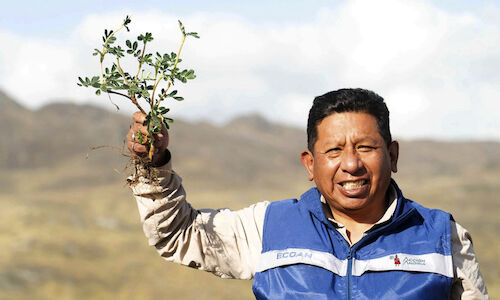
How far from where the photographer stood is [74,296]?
64.5ft

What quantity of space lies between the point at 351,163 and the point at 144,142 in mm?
915

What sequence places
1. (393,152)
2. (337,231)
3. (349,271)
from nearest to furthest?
(349,271)
(337,231)
(393,152)

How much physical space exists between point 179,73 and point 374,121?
897 mm

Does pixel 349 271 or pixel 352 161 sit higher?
pixel 352 161

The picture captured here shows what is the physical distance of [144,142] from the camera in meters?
3.03

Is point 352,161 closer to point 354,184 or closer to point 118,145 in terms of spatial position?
point 354,184

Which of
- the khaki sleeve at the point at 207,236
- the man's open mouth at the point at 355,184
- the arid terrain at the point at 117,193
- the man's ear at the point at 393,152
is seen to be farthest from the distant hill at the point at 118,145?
the man's open mouth at the point at 355,184

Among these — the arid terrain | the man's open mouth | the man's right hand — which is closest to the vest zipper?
the man's open mouth

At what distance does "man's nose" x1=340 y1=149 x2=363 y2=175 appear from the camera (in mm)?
2938

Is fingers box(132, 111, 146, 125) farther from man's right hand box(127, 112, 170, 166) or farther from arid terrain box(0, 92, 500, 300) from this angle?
arid terrain box(0, 92, 500, 300)

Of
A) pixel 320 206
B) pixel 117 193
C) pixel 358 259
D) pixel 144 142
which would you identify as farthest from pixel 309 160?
pixel 117 193

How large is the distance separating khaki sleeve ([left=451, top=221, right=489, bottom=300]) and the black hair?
524 millimetres

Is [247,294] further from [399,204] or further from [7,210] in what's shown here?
[399,204]

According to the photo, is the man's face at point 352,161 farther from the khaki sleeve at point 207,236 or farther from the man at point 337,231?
the khaki sleeve at point 207,236
